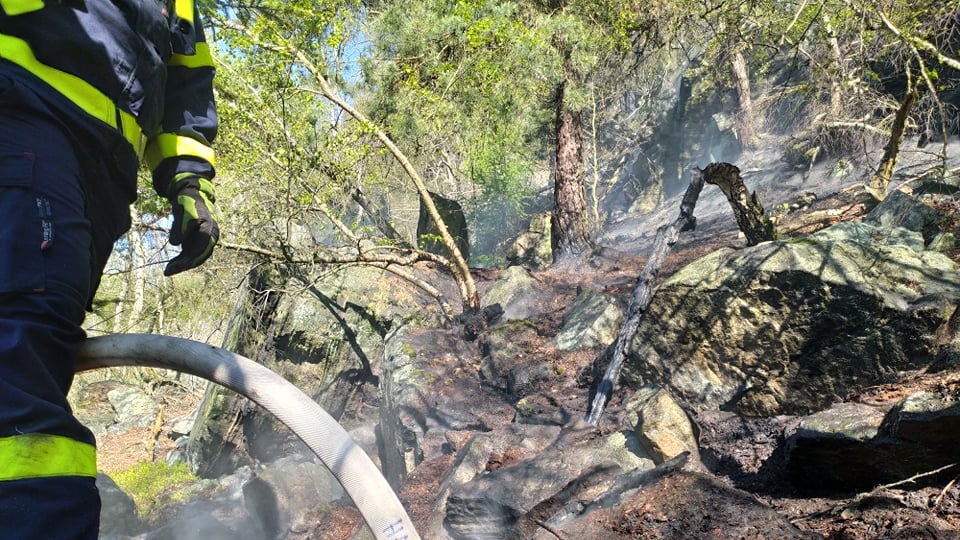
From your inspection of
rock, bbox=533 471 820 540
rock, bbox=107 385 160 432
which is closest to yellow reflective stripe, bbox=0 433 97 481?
rock, bbox=533 471 820 540

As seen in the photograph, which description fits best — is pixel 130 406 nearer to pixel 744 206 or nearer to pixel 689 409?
pixel 689 409

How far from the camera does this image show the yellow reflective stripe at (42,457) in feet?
2.96

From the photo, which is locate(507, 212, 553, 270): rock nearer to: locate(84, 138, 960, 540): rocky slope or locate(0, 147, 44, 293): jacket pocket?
locate(84, 138, 960, 540): rocky slope

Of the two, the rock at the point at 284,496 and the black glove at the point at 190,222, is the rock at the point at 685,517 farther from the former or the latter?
the rock at the point at 284,496

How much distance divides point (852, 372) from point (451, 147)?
6764mm

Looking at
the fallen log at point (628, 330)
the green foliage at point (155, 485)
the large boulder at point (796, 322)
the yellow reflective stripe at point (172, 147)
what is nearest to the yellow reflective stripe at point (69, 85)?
the yellow reflective stripe at point (172, 147)

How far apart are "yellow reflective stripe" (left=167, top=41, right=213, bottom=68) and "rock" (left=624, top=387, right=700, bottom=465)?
2.74m

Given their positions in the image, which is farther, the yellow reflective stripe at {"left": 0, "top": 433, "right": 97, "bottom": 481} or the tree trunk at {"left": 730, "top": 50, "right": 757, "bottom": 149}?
the tree trunk at {"left": 730, "top": 50, "right": 757, "bottom": 149}

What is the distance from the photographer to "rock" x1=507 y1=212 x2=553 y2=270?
433 inches

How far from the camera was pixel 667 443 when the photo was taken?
3043 millimetres

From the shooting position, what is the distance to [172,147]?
1794mm

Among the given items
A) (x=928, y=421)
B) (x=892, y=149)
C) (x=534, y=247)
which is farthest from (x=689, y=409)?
(x=534, y=247)

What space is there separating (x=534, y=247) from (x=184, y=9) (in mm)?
9783

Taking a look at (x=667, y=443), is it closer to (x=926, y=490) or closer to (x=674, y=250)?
(x=926, y=490)
